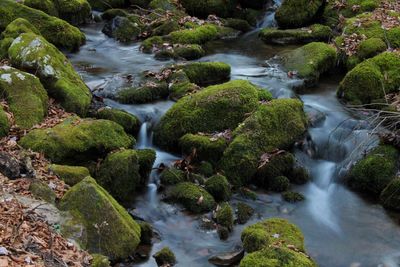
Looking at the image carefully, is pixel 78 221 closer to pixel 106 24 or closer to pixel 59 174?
pixel 59 174

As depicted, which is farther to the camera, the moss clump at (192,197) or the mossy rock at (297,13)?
the mossy rock at (297,13)

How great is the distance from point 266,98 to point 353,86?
7.07 feet

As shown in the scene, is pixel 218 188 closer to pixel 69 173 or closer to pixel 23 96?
pixel 69 173

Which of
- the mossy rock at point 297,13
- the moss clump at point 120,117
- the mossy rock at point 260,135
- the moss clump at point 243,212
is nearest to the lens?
the moss clump at point 243,212

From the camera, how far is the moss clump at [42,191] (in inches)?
273

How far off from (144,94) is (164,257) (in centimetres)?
514

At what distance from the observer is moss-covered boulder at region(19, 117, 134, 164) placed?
8.53 m

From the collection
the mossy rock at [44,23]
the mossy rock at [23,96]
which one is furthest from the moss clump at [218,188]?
the mossy rock at [44,23]

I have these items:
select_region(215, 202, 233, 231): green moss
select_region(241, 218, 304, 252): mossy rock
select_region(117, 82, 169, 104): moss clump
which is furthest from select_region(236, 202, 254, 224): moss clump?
select_region(117, 82, 169, 104): moss clump

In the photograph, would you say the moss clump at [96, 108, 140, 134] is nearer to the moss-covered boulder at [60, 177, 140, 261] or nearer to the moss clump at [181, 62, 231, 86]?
the moss clump at [181, 62, 231, 86]

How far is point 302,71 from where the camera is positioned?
1312 cm

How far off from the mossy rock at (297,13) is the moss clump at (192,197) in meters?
9.87

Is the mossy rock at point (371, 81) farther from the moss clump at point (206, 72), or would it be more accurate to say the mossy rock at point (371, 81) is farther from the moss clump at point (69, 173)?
the moss clump at point (69, 173)

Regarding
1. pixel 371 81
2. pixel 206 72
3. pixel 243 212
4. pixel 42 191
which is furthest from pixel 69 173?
pixel 371 81
